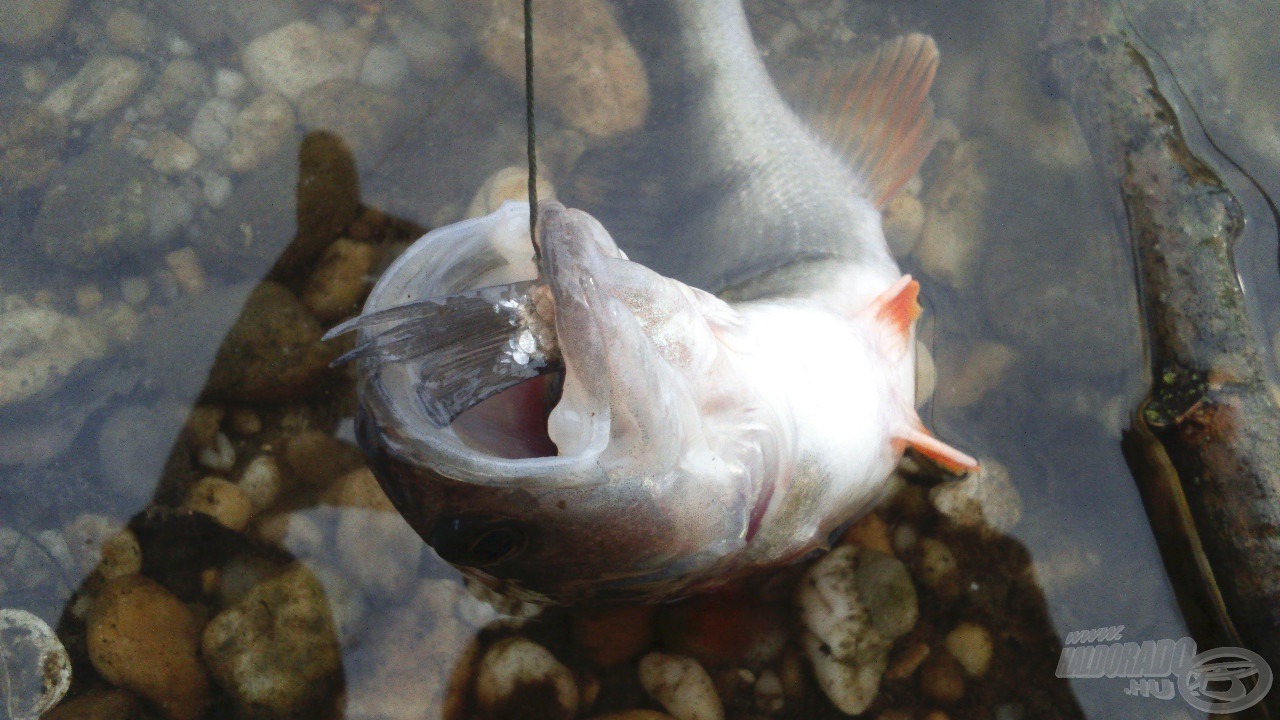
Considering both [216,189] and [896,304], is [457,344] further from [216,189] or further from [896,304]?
[216,189]

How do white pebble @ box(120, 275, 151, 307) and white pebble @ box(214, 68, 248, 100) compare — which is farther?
white pebble @ box(214, 68, 248, 100)

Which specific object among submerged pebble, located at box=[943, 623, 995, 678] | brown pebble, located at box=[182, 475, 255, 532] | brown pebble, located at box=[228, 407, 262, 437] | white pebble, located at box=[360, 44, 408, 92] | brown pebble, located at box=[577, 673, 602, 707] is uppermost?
white pebble, located at box=[360, 44, 408, 92]

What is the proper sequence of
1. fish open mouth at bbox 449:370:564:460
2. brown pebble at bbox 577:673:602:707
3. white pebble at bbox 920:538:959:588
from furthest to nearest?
white pebble at bbox 920:538:959:588
brown pebble at bbox 577:673:602:707
fish open mouth at bbox 449:370:564:460

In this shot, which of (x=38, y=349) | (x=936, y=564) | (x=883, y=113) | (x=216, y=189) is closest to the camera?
(x=936, y=564)

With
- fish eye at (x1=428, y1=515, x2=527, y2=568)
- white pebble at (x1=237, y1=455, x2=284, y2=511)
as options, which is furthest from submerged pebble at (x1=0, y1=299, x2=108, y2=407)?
fish eye at (x1=428, y1=515, x2=527, y2=568)

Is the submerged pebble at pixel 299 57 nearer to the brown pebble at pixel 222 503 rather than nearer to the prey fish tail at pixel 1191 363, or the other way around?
the brown pebble at pixel 222 503

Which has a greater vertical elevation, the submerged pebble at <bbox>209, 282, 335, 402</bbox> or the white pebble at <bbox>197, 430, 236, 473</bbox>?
the submerged pebble at <bbox>209, 282, 335, 402</bbox>

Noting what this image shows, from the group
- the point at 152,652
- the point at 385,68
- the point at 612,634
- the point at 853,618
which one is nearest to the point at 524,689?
the point at 612,634

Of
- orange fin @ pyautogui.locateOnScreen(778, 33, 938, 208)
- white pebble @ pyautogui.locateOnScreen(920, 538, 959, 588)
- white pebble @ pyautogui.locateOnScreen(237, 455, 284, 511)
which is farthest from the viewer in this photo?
orange fin @ pyautogui.locateOnScreen(778, 33, 938, 208)

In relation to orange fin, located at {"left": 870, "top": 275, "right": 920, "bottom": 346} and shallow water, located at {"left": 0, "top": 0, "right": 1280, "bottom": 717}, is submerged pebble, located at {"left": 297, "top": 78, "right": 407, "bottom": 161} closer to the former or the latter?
shallow water, located at {"left": 0, "top": 0, "right": 1280, "bottom": 717}
